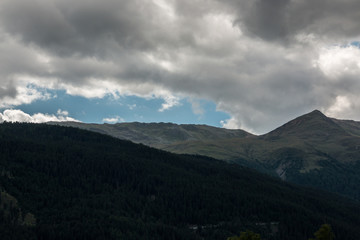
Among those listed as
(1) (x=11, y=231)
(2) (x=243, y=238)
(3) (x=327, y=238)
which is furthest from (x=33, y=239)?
(3) (x=327, y=238)

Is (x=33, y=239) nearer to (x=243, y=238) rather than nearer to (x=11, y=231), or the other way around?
(x=11, y=231)

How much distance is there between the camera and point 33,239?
194500mm

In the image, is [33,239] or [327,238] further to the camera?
[33,239]

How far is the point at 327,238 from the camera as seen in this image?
110 meters

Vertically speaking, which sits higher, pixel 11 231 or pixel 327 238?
pixel 327 238

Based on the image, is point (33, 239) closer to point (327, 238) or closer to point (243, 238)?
point (243, 238)

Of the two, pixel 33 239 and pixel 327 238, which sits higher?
pixel 327 238

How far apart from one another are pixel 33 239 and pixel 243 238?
137710mm

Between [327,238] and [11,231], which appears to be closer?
[327,238]

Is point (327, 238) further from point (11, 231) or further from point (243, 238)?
point (11, 231)

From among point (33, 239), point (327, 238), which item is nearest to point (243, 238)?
point (327, 238)

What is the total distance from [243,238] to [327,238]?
1072 inches

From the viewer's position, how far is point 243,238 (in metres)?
110

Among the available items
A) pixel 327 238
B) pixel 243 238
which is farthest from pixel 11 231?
pixel 327 238
